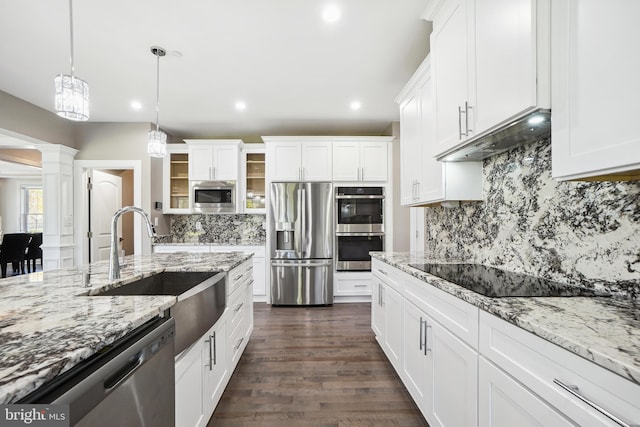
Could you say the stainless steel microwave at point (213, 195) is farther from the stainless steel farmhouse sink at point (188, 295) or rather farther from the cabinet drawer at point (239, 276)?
the stainless steel farmhouse sink at point (188, 295)

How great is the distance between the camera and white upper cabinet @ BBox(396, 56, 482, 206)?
2.06 metres

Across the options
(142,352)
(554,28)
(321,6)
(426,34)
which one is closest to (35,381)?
(142,352)

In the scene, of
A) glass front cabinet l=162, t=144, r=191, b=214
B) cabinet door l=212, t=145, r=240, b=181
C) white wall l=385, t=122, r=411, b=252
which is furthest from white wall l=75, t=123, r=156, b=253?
white wall l=385, t=122, r=411, b=252

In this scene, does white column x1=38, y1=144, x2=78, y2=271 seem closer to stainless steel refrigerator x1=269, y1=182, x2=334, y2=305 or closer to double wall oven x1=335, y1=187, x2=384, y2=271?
stainless steel refrigerator x1=269, y1=182, x2=334, y2=305

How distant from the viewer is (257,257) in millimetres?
4391

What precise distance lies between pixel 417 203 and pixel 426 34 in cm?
135

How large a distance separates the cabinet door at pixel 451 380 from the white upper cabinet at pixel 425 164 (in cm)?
98

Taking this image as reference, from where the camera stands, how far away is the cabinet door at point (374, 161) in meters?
4.36

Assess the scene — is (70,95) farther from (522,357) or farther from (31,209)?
(31,209)

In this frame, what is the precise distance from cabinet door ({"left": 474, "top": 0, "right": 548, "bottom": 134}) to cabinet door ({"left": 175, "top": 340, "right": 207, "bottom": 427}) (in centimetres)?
177

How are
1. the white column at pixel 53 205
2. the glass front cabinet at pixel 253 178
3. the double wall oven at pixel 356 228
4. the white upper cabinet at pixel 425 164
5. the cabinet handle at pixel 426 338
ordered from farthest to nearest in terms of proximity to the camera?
the glass front cabinet at pixel 253 178, the double wall oven at pixel 356 228, the white column at pixel 53 205, the white upper cabinet at pixel 425 164, the cabinet handle at pixel 426 338

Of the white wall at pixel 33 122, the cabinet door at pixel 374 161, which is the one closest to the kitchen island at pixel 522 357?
the cabinet door at pixel 374 161

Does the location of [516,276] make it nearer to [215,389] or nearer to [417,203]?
[417,203]

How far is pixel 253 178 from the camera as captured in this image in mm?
4758
